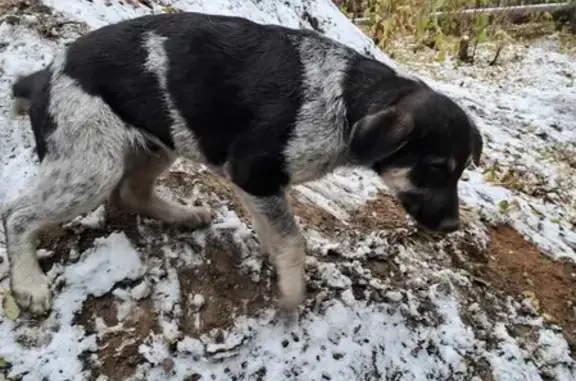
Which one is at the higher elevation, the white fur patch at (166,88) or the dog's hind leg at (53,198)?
the white fur patch at (166,88)

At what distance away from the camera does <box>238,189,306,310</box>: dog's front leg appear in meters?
3.44

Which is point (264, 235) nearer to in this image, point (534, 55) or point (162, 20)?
point (162, 20)

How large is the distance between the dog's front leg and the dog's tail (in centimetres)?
125

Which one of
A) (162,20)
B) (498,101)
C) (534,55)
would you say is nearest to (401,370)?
(162,20)

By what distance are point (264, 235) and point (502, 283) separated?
1622 millimetres

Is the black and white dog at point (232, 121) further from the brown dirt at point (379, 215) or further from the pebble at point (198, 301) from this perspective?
the brown dirt at point (379, 215)

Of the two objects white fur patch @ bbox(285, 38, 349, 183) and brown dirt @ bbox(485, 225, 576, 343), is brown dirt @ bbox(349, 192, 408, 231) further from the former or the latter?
white fur patch @ bbox(285, 38, 349, 183)

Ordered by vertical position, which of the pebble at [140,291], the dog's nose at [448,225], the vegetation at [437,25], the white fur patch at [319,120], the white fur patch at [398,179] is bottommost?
the vegetation at [437,25]

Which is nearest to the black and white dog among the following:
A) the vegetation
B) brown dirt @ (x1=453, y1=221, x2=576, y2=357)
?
brown dirt @ (x1=453, y1=221, x2=576, y2=357)

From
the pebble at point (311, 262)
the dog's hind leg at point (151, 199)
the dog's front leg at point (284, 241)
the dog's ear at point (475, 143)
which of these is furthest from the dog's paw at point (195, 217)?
the dog's ear at point (475, 143)

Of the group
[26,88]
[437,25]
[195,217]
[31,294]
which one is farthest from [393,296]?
[437,25]

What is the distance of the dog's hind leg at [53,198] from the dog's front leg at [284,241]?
0.71 m

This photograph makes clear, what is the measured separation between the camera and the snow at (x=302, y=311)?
11.3 ft

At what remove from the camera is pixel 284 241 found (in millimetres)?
3500
